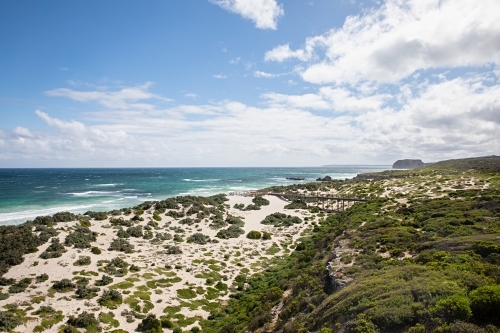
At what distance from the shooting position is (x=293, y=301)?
15.6 meters

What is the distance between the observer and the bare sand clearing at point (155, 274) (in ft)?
63.8

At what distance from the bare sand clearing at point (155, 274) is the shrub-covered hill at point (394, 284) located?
269 centimetres

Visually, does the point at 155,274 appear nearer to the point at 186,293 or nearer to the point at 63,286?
the point at 186,293

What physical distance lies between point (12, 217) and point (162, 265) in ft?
126

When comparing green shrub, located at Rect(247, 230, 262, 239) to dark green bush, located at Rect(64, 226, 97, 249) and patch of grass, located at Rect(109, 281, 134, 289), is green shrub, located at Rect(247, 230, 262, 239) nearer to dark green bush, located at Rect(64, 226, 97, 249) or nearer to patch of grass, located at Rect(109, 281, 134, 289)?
patch of grass, located at Rect(109, 281, 134, 289)

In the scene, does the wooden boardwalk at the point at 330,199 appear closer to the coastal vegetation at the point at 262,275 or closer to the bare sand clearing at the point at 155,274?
the coastal vegetation at the point at 262,275

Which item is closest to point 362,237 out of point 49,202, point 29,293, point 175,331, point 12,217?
point 175,331

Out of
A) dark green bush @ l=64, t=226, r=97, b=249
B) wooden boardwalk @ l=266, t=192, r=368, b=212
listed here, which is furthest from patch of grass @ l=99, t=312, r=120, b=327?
wooden boardwalk @ l=266, t=192, r=368, b=212

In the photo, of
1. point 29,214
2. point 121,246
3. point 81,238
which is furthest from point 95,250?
point 29,214

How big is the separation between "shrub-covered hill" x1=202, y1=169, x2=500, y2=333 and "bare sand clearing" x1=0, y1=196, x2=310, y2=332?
269 centimetres

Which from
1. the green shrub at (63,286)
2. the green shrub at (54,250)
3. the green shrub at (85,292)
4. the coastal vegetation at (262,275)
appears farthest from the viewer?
the green shrub at (54,250)

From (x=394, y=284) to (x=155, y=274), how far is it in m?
21.3

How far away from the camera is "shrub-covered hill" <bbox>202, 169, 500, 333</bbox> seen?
30.6 feet

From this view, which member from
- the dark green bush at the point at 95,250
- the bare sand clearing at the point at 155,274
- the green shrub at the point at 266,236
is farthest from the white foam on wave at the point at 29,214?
the green shrub at the point at 266,236
